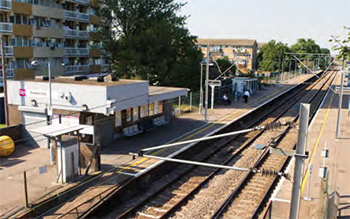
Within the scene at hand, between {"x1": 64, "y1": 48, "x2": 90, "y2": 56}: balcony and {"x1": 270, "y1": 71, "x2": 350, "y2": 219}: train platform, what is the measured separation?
95.9ft

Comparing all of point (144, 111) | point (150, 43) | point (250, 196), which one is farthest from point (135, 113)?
point (150, 43)

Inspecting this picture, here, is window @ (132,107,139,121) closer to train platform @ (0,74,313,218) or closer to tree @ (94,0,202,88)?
train platform @ (0,74,313,218)

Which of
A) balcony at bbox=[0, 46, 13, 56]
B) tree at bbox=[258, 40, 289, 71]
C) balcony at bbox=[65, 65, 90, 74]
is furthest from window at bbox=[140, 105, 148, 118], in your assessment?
tree at bbox=[258, 40, 289, 71]

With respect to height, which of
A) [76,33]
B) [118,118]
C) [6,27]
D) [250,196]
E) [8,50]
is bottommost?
[250,196]

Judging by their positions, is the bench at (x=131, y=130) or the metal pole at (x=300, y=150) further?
the bench at (x=131, y=130)

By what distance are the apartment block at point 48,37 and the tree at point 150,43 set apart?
3749mm

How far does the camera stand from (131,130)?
2056 centimetres

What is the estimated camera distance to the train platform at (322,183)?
1110 centimetres

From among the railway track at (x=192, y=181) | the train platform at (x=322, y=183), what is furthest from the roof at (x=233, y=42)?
the railway track at (x=192, y=181)

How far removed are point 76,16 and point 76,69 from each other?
21.6 ft

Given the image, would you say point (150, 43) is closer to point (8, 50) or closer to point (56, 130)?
point (8, 50)

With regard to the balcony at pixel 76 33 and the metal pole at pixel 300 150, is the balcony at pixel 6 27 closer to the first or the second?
the balcony at pixel 76 33

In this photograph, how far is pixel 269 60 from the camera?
79500 mm

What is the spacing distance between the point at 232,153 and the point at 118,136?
6.57 meters
